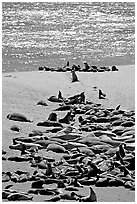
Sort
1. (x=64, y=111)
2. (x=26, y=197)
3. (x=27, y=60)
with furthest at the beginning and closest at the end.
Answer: (x=27, y=60)
(x=64, y=111)
(x=26, y=197)

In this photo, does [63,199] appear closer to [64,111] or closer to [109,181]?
[109,181]

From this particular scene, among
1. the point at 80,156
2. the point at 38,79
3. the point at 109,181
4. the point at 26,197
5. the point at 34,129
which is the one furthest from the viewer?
the point at 38,79

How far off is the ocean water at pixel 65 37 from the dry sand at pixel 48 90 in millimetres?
2659

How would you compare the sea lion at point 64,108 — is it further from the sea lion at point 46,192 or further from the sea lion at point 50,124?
the sea lion at point 46,192

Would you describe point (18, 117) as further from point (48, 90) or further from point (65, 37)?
point (65, 37)

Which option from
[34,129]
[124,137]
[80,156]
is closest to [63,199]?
[80,156]

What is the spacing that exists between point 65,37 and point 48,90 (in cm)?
993

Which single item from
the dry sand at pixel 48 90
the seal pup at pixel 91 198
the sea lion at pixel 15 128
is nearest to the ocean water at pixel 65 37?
the dry sand at pixel 48 90

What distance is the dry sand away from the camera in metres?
9.77

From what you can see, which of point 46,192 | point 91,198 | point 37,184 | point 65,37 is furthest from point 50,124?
point 65,37

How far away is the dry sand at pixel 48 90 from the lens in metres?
9.77

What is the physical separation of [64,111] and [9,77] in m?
2.86

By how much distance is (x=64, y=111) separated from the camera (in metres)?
10.1

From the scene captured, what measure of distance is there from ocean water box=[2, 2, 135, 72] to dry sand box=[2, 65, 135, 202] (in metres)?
2.66
